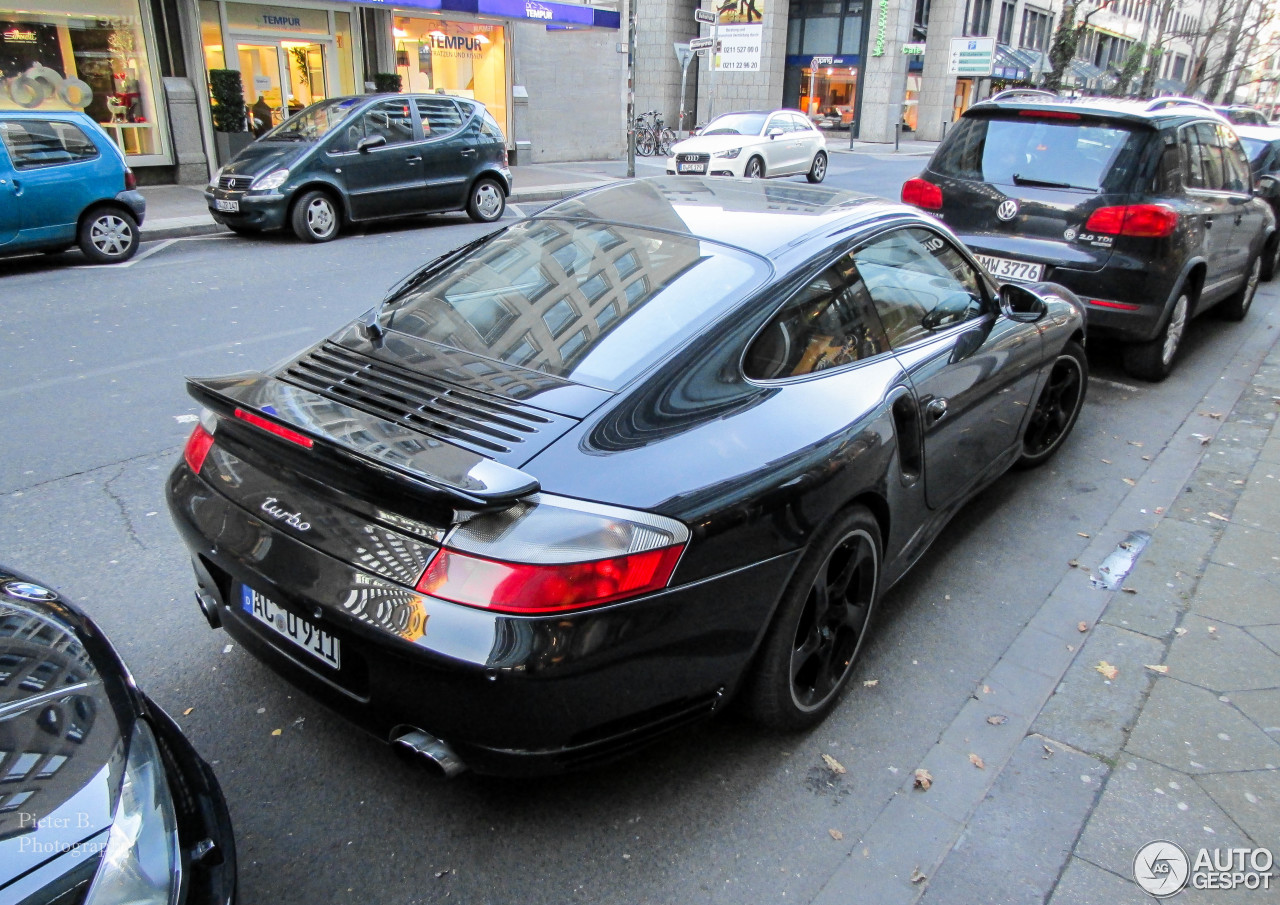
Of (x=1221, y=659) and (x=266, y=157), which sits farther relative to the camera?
(x=266, y=157)

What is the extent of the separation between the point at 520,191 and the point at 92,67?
736cm

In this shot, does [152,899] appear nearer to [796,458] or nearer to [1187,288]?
[796,458]

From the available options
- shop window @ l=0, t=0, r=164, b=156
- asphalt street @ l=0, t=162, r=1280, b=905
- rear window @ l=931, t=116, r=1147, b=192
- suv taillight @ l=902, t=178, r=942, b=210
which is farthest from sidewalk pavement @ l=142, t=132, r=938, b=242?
rear window @ l=931, t=116, r=1147, b=192

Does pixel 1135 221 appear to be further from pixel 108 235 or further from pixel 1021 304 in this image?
pixel 108 235

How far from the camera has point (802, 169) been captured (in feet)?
70.2

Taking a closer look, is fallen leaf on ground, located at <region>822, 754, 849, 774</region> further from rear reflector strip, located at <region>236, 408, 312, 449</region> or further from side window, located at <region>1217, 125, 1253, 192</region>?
side window, located at <region>1217, 125, 1253, 192</region>

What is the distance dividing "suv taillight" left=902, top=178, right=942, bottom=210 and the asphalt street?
6.14 ft

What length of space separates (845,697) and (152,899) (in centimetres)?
225

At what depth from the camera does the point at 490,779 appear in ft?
9.13

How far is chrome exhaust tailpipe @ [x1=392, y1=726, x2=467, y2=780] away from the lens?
2340 millimetres

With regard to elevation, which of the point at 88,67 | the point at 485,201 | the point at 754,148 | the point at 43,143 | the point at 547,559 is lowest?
the point at 485,201

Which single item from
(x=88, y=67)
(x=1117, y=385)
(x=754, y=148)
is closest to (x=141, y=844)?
(x=1117, y=385)

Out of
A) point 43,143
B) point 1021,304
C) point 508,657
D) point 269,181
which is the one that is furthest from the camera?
point 269,181

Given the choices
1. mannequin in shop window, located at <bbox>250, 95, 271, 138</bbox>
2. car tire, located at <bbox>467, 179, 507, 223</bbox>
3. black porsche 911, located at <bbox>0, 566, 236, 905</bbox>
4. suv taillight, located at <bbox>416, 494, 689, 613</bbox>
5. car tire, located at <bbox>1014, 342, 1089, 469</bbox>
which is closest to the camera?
black porsche 911, located at <bbox>0, 566, 236, 905</bbox>
